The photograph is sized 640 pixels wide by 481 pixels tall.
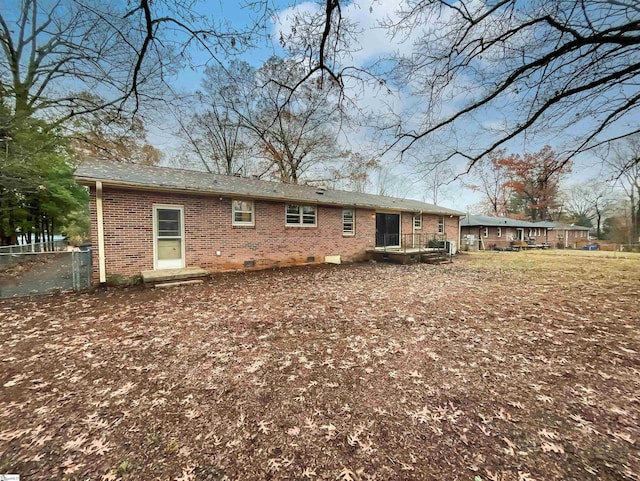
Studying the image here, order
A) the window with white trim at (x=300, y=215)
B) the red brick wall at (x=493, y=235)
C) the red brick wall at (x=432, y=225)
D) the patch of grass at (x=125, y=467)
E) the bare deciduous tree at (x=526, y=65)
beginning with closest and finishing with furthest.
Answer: the patch of grass at (x=125, y=467)
the bare deciduous tree at (x=526, y=65)
the window with white trim at (x=300, y=215)
the red brick wall at (x=432, y=225)
the red brick wall at (x=493, y=235)

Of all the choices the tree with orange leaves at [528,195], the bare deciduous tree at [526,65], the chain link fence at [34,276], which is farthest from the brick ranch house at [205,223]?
the tree with orange leaves at [528,195]

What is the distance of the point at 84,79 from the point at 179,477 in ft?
24.3

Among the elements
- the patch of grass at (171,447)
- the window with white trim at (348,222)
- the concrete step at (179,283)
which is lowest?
the patch of grass at (171,447)

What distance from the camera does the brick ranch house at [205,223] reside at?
305 inches

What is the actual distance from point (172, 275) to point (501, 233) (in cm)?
3054

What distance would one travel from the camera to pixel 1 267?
23.0ft

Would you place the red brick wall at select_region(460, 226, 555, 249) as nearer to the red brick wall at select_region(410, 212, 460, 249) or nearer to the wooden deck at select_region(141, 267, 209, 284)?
the red brick wall at select_region(410, 212, 460, 249)

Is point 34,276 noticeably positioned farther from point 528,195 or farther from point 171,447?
point 528,195

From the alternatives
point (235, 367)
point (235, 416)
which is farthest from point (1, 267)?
point (235, 416)

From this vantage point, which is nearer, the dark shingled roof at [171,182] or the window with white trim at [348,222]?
the dark shingled roof at [171,182]

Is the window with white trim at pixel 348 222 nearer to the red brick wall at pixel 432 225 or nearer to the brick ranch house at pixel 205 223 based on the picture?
the brick ranch house at pixel 205 223

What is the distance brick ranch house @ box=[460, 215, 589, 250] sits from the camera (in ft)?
86.5

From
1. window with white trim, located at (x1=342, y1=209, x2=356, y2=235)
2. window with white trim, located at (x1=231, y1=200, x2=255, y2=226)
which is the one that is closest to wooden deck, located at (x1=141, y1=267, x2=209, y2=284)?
window with white trim, located at (x1=231, y1=200, x2=255, y2=226)

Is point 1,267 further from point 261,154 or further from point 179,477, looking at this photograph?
point 261,154
